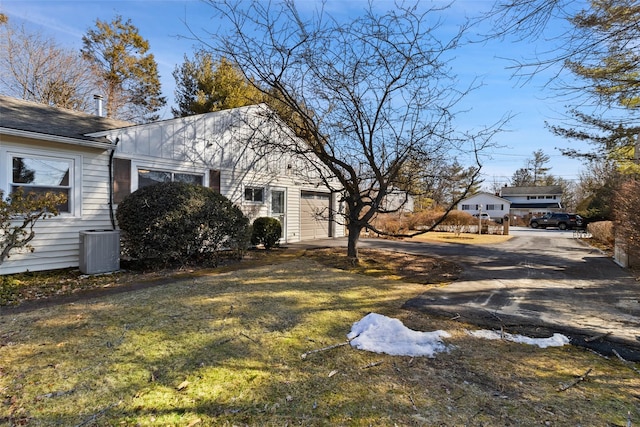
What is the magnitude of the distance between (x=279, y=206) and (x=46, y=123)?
7.38 m

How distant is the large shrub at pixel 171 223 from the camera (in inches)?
283

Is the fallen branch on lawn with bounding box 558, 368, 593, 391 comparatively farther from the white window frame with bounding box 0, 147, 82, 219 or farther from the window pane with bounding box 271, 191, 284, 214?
the window pane with bounding box 271, 191, 284, 214

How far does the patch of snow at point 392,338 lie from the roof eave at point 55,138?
705 cm

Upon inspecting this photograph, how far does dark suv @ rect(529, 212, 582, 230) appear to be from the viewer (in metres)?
30.1

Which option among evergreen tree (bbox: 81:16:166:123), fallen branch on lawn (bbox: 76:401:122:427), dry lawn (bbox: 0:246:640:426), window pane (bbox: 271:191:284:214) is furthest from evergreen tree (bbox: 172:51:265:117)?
fallen branch on lawn (bbox: 76:401:122:427)

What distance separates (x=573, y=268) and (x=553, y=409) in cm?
832

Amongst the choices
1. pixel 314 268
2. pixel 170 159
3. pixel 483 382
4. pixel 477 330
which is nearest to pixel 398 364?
pixel 483 382

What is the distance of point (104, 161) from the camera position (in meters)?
7.98

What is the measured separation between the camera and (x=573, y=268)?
9070 millimetres

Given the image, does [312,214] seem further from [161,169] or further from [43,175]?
[43,175]

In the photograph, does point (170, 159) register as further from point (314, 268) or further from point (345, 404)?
point (345, 404)

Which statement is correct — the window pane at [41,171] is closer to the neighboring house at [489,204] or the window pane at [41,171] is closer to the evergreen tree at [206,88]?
the evergreen tree at [206,88]

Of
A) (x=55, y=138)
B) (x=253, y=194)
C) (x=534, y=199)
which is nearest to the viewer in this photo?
(x=55, y=138)

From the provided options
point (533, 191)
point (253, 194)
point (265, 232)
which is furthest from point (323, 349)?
point (533, 191)
